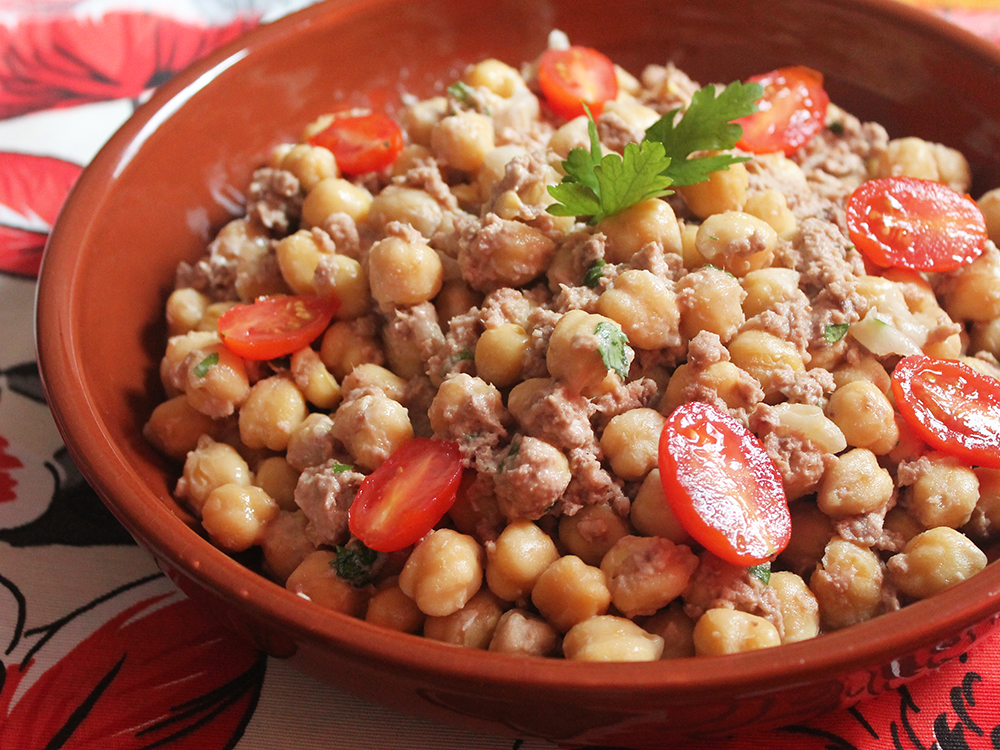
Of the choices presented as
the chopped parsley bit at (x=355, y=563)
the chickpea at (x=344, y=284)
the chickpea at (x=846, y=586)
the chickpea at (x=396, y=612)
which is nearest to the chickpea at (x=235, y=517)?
the chopped parsley bit at (x=355, y=563)

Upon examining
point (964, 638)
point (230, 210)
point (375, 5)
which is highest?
point (375, 5)

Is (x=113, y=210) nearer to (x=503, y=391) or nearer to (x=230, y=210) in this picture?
(x=230, y=210)

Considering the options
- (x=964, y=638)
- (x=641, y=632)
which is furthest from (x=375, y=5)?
(x=964, y=638)

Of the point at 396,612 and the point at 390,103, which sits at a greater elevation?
the point at 390,103

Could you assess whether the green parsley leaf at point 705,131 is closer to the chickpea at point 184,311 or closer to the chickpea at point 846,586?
the chickpea at point 846,586

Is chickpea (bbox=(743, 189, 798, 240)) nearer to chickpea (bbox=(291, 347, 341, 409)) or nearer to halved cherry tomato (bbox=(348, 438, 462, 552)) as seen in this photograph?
halved cherry tomato (bbox=(348, 438, 462, 552))

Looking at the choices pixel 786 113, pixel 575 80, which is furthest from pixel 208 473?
pixel 786 113

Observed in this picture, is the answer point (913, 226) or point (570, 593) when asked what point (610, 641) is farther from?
point (913, 226)
